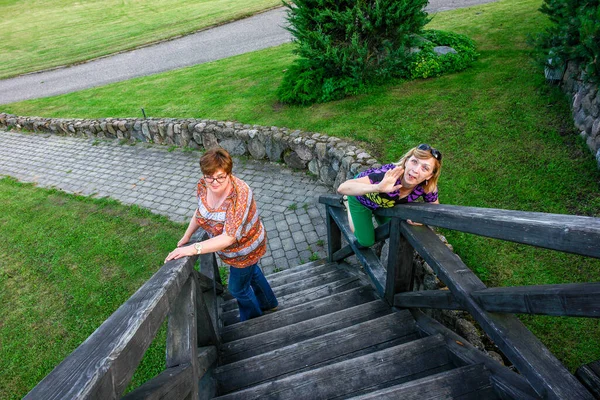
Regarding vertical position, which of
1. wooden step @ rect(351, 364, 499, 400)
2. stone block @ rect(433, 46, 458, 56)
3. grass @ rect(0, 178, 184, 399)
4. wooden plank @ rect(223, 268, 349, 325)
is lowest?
grass @ rect(0, 178, 184, 399)

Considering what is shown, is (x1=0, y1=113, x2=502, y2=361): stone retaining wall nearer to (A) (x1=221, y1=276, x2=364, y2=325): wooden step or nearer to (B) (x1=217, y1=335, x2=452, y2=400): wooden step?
(A) (x1=221, y1=276, x2=364, y2=325): wooden step

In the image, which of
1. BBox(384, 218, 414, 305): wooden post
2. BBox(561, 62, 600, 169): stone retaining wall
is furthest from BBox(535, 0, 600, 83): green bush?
BBox(384, 218, 414, 305): wooden post

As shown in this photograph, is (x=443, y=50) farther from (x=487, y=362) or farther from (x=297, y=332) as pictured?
(x=487, y=362)

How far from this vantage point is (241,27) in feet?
54.6

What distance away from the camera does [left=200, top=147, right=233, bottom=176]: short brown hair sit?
9.12 ft

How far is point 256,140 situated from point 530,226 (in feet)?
23.0

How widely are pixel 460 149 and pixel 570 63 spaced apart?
2.29 meters

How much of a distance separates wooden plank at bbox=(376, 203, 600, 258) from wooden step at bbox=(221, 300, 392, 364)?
4.14ft

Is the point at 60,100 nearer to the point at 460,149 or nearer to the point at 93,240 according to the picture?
the point at 93,240

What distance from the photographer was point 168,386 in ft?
5.59

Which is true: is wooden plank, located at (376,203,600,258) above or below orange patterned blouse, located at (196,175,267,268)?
above

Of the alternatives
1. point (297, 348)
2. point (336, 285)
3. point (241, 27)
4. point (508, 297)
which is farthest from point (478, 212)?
point (241, 27)

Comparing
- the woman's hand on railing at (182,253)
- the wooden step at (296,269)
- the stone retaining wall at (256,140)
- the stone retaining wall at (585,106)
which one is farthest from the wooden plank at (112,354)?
the stone retaining wall at (585,106)

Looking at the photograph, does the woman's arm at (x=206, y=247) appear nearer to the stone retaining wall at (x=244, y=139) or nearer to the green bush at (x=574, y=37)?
the stone retaining wall at (x=244, y=139)
